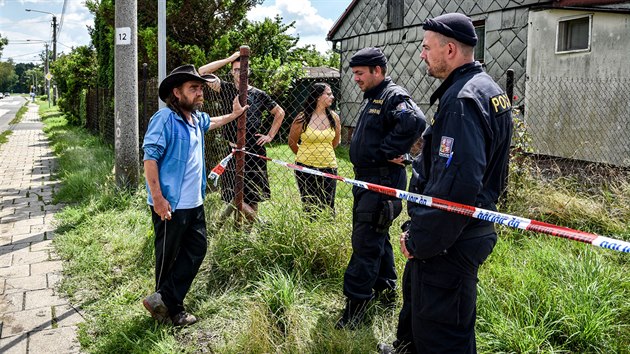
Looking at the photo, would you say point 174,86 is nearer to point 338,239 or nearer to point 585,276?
point 338,239

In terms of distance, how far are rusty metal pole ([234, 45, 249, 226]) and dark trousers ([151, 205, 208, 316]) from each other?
0.89 meters

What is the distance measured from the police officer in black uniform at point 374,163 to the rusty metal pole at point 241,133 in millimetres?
1179

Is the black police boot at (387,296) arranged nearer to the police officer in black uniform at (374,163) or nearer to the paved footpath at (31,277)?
the police officer in black uniform at (374,163)

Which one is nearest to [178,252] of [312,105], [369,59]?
[369,59]

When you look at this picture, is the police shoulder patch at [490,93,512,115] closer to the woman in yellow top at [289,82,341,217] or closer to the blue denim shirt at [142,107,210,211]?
the blue denim shirt at [142,107,210,211]

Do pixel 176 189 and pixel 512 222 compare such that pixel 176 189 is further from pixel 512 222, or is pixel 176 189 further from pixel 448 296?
pixel 512 222

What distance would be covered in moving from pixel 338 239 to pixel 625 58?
669cm

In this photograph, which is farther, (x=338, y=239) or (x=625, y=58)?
(x=625, y=58)

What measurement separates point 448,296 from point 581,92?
7.99 meters

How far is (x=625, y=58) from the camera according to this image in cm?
841

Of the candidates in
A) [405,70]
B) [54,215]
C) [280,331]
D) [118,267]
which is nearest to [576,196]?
[280,331]

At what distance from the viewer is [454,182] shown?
224 cm

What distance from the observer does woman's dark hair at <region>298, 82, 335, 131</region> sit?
5.17 m

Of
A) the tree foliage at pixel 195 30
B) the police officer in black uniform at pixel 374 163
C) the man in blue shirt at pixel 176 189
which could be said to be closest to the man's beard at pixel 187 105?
the man in blue shirt at pixel 176 189
